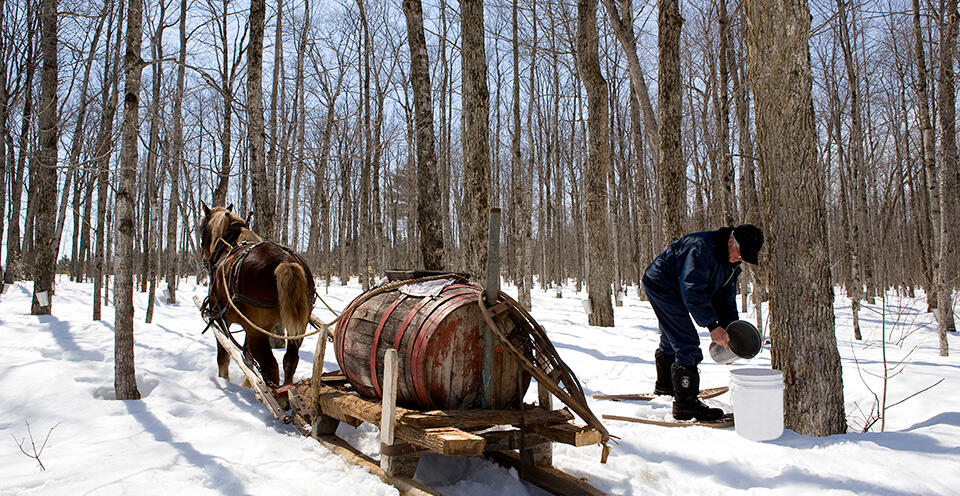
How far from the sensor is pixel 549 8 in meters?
13.7

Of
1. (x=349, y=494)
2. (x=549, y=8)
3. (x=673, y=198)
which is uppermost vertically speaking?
(x=549, y=8)

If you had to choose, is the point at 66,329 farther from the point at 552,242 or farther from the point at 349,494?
the point at 552,242

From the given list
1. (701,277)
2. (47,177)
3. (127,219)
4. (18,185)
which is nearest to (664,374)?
(701,277)

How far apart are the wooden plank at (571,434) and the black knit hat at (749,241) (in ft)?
6.27

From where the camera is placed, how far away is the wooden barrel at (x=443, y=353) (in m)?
3.11

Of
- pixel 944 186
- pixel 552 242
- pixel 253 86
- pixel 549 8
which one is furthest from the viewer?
pixel 552 242

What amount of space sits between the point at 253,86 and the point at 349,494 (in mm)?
7183

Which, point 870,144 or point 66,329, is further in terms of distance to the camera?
point 870,144

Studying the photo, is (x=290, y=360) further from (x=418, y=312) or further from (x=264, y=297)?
(x=418, y=312)

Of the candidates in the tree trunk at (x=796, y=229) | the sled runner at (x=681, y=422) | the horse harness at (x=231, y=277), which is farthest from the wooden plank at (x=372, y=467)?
the tree trunk at (x=796, y=229)

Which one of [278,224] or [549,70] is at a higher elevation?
[549,70]

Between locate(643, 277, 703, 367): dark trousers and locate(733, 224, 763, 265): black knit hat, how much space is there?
62 cm

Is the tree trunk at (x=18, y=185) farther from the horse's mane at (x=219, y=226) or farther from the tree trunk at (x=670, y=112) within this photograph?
the tree trunk at (x=670, y=112)

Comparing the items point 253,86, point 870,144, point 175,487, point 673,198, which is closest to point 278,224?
point 253,86
